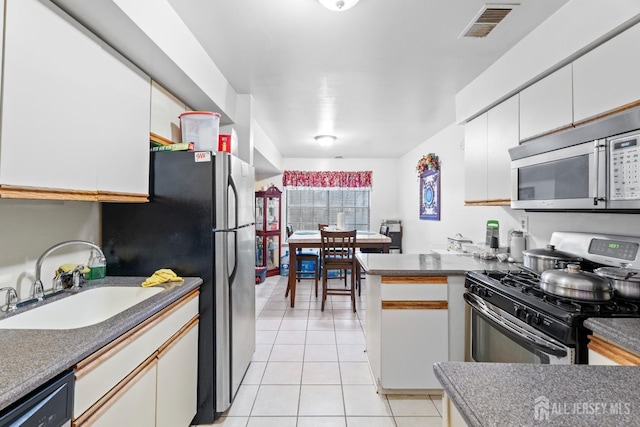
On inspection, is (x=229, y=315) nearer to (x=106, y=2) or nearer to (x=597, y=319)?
(x=106, y=2)

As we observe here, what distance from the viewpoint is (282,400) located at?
80.4 inches

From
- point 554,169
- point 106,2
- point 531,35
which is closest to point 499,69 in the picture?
point 531,35

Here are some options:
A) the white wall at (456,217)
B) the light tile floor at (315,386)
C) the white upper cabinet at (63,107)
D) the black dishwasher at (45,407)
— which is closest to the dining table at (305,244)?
the light tile floor at (315,386)

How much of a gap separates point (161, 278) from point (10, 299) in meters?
0.57

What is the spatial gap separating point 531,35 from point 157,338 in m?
2.62

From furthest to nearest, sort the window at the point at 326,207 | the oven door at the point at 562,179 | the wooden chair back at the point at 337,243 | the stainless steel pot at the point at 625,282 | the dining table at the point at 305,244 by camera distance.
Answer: the window at the point at 326,207, the dining table at the point at 305,244, the wooden chair back at the point at 337,243, the oven door at the point at 562,179, the stainless steel pot at the point at 625,282

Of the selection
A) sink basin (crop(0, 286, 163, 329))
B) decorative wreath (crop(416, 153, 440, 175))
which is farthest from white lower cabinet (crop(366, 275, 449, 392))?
decorative wreath (crop(416, 153, 440, 175))

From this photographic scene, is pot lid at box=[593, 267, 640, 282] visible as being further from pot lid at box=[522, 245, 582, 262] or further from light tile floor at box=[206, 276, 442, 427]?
light tile floor at box=[206, 276, 442, 427]

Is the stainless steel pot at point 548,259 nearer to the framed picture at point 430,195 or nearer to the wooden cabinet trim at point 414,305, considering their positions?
the wooden cabinet trim at point 414,305

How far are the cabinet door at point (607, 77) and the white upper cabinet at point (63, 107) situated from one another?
7.59ft

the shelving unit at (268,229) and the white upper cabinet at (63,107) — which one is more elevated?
the white upper cabinet at (63,107)

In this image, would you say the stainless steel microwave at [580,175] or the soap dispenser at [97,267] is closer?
the stainless steel microwave at [580,175]

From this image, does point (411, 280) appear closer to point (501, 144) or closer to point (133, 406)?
point (501, 144)

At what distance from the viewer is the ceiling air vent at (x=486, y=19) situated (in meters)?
1.64
